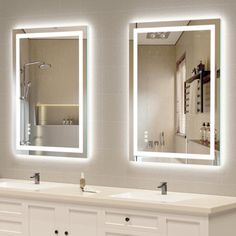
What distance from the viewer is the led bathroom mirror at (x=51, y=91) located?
4.10 m

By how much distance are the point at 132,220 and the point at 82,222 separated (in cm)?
40

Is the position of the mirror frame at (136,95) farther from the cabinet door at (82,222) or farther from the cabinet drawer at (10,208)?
the cabinet drawer at (10,208)

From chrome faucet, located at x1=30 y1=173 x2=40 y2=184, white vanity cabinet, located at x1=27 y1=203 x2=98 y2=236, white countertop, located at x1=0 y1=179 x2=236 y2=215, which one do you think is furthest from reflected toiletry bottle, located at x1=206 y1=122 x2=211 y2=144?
chrome faucet, located at x1=30 y1=173 x2=40 y2=184

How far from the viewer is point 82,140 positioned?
4.09 meters

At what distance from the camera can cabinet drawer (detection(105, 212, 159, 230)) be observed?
3.33 meters

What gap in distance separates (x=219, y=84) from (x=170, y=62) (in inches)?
17.7

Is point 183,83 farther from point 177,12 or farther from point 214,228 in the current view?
Result: point 214,228

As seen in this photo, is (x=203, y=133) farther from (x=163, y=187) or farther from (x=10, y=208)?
(x=10, y=208)

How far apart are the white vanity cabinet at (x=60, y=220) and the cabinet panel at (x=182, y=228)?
554 millimetres

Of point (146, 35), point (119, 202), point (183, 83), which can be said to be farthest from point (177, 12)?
point (119, 202)

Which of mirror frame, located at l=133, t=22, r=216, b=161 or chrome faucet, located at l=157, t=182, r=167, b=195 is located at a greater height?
mirror frame, located at l=133, t=22, r=216, b=161

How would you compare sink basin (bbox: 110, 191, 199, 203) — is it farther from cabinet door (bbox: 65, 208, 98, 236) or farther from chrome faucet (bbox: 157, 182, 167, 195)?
cabinet door (bbox: 65, 208, 98, 236)

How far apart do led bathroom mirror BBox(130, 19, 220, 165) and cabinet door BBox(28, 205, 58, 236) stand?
79 cm

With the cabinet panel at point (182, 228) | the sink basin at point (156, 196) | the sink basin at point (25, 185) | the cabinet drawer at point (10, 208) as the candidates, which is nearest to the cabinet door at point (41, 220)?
the cabinet drawer at point (10, 208)
